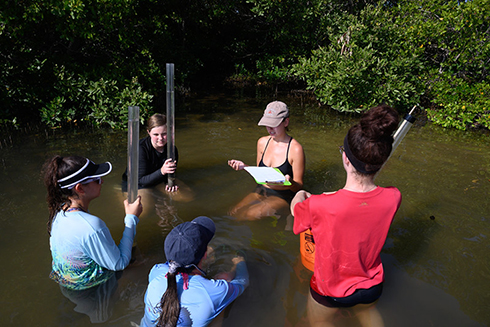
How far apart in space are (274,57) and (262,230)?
9.09m

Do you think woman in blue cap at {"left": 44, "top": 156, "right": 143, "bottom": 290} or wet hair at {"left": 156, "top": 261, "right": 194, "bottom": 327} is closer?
wet hair at {"left": 156, "top": 261, "right": 194, "bottom": 327}

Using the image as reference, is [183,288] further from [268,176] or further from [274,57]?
[274,57]

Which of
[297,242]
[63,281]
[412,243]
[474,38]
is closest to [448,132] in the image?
[474,38]

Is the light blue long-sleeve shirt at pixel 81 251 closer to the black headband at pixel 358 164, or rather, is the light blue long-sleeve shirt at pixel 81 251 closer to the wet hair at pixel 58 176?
the wet hair at pixel 58 176

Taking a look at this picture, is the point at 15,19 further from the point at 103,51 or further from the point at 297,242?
the point at 297,242

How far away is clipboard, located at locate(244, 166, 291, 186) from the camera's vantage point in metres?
3.69

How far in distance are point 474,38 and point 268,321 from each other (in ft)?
33.2

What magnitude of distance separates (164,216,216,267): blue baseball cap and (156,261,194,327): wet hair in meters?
0.12

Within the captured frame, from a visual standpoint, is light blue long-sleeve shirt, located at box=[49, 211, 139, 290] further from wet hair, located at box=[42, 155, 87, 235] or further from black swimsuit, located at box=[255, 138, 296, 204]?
black swimsuit, located at box=[255, 138, 296, 204]

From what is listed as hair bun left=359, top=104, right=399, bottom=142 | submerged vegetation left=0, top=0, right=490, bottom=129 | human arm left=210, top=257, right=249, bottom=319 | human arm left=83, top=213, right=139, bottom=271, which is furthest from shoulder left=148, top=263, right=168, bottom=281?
submerged vegetation left=0, top=0, right=490, bottom=129

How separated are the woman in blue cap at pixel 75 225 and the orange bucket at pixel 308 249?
1.68 metres

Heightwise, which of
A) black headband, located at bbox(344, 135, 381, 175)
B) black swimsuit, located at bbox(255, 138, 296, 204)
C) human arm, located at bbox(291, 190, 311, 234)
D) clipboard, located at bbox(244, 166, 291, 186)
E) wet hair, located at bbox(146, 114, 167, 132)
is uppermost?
black headband, located at bbox(344, 135, 381, 175)

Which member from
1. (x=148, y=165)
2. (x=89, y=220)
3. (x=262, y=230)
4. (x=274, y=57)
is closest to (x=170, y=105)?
(x=148, y=165)

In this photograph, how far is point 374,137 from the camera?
205 centimetres
